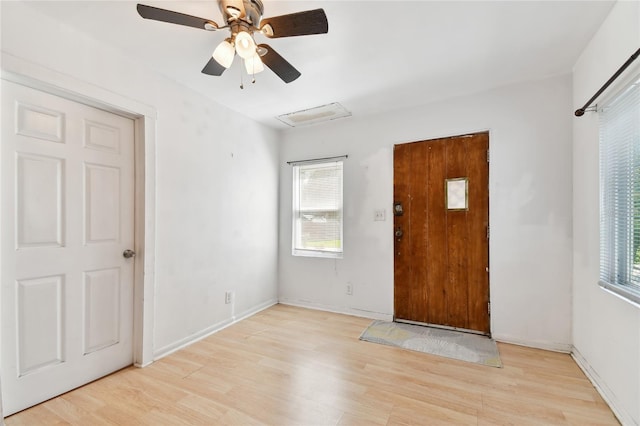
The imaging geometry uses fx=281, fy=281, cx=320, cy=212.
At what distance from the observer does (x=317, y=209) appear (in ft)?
12.6

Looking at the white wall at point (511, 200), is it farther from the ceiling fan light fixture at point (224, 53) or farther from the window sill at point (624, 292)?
the ceiling fan light fixture at point (224, 53)

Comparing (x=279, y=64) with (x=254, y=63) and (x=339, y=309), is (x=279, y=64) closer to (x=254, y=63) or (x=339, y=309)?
(x=254, y=63)

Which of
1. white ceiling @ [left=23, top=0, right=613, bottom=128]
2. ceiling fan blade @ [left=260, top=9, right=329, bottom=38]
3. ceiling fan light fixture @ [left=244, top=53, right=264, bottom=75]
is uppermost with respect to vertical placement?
white ceiling @ [left=23, top=0, right=613, bottom=128]

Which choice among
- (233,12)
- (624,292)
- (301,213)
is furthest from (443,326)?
(233,12)

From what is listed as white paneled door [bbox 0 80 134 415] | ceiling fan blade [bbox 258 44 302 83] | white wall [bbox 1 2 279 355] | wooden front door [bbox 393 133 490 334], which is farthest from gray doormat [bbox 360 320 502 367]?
ceiling fan blade [bbox 258 44 302 83]

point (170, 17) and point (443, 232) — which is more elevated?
point (170, 17)

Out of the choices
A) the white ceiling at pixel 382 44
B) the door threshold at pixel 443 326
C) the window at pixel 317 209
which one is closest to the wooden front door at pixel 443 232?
the door threshold at pixel 443 326

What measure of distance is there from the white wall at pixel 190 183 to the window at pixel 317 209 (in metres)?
0.47

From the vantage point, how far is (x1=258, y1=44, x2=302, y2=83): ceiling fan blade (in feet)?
5.75

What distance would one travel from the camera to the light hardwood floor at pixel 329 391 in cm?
170

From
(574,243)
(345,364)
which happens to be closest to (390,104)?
(574,243)

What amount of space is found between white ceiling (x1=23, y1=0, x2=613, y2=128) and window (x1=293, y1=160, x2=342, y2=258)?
3.57 ft

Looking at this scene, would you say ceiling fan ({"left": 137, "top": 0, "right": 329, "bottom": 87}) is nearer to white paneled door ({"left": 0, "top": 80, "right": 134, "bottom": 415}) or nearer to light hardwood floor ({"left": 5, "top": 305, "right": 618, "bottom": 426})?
white paneled door ({"left": 0, "top": 80, "right": 134, "bottom": 415})

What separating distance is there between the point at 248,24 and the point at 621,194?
2516 millimetres
